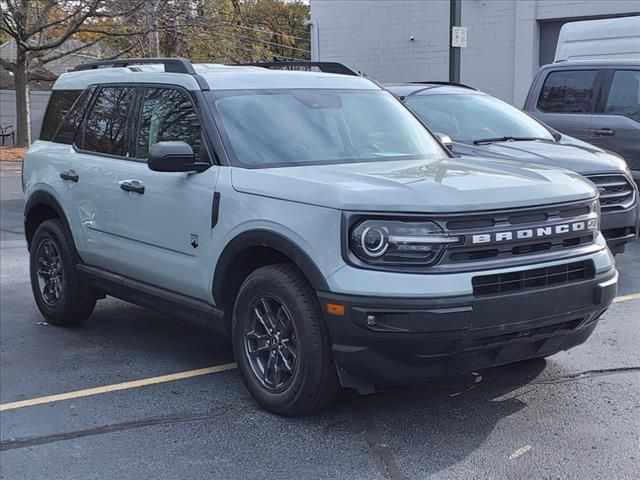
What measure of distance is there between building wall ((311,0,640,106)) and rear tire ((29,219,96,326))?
53.7 ft

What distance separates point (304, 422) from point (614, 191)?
424 cm

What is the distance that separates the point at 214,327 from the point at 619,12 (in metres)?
17.4

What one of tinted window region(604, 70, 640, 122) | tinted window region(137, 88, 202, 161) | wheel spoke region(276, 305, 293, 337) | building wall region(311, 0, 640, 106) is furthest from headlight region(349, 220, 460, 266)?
building wall region(311, 0, 640, 106)

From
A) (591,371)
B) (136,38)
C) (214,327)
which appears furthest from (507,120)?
(136,38)

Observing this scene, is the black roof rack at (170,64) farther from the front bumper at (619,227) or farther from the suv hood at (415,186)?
the front bumper at (619,227)

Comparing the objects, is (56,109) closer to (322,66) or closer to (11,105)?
(322,66)

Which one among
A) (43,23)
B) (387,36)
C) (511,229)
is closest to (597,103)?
(511,229)

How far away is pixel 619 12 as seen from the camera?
63.9 feet

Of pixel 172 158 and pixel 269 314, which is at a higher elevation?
pixel 172 158

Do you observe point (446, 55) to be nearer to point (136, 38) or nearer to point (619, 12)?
point (619, 12)

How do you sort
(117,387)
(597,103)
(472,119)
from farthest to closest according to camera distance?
(597,103) → (472,119) → (117,387)

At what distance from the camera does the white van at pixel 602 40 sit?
11836 millimetres

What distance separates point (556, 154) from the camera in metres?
7.70

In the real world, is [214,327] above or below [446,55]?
below
